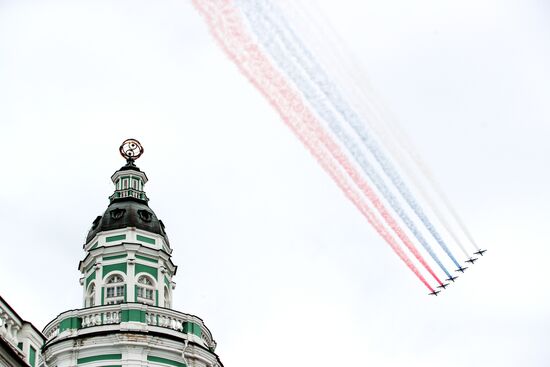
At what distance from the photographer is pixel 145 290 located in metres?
49.9

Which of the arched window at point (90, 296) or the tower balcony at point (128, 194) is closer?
the arched window at point (90, 296)

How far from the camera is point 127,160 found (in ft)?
182

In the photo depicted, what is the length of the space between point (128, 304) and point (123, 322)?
32.6 inches

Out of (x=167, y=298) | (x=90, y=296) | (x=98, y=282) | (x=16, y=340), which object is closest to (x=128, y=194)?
(x=98, y=282)

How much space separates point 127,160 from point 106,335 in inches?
508

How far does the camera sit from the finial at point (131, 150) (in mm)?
55812

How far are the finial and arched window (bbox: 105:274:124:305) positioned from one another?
7981 millimetres

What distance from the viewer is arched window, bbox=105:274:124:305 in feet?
161

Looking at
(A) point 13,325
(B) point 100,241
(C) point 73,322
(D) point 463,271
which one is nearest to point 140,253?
(B) point 100,241

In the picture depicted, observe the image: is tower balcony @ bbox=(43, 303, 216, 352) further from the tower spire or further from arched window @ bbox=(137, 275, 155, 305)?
the tower spire

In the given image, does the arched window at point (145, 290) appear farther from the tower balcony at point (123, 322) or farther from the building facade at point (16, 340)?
the building facade at point (16, 340)

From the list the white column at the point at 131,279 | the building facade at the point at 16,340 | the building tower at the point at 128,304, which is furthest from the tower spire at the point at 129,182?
the building facade at the point at 16,340

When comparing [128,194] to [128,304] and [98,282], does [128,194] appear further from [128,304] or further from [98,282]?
[128,304]

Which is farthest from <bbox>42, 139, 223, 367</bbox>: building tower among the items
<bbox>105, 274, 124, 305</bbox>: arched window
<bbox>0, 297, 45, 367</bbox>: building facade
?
<bbox>0, 297, 45, 367</bbox>: building facade
